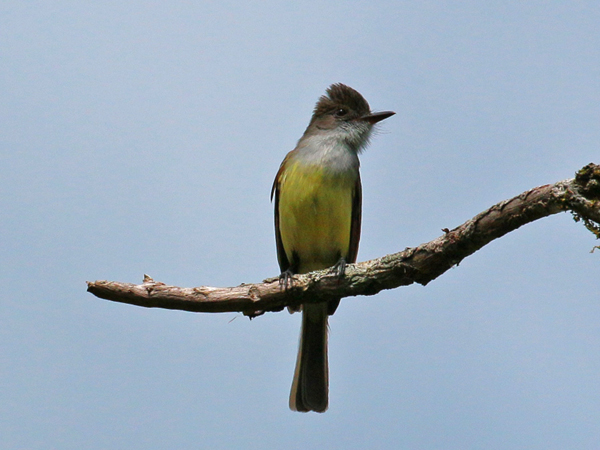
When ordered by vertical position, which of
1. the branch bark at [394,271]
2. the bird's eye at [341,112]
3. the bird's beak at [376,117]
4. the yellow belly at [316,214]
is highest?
the bird's eye at [341,112]

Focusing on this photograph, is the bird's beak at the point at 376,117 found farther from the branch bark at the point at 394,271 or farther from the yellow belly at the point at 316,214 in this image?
the branch bark at the point at 394,271

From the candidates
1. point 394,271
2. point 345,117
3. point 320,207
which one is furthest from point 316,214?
point 394,271

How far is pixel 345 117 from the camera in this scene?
25.5 ft

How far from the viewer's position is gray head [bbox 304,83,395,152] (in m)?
7.59

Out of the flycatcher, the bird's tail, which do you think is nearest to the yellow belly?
the flycatcher

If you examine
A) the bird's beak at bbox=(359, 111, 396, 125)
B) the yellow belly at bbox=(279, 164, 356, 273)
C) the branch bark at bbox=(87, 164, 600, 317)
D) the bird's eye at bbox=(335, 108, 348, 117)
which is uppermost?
the bird's eye at bbox=(335, 108, 348, 117)

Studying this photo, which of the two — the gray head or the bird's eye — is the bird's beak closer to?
the gray head

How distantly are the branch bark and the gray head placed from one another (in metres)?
2.36

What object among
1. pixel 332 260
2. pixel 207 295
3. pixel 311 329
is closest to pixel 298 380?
pixel 311 329

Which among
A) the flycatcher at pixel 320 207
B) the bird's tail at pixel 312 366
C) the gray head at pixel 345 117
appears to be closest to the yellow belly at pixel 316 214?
the flycatcher at pixel 320 207

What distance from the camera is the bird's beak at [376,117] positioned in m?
7.63

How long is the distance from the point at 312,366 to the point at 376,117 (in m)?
2.86

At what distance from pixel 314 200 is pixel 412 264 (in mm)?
1904

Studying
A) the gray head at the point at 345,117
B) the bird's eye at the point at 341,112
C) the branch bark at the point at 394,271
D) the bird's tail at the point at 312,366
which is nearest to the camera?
the branch bark at the point at 394,271
